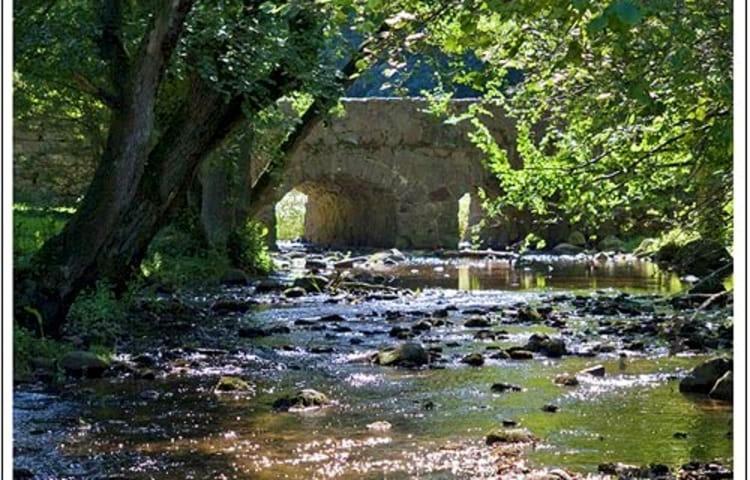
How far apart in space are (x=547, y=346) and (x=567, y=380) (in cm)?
198

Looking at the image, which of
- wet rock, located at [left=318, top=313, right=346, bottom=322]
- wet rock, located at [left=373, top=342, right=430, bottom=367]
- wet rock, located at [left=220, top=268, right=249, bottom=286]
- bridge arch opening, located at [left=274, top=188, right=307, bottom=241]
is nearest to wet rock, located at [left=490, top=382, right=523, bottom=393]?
wet rock, located at [left=373, top=342, right=430, bottom=367]

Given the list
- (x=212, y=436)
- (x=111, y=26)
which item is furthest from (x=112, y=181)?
(x=212, y=436)

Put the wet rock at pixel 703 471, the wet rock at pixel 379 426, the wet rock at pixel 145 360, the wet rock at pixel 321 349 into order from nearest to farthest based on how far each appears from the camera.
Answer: the wet rock at pixel 703 471 < the wet rock at pixel 379 426 < the wet rock at pixel 145 360 < the wet rock at pixel 321 349

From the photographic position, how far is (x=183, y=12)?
10.5m

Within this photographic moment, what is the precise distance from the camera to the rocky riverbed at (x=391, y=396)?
664cm

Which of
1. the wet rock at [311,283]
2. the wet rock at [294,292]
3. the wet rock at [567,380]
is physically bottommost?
the wet rock at [567,380]

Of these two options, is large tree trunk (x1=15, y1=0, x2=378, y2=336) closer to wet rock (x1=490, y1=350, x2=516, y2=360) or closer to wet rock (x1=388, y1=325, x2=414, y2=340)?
wet rock (x1=388, y1=325, x2=414, y2=340)

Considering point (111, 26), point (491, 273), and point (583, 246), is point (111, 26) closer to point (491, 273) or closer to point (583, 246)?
point (491, 273)

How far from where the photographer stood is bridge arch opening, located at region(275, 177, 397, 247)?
3312 centimetres

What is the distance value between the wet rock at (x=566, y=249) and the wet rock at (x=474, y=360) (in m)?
20.0

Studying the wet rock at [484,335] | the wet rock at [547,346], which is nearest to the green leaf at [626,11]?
the wet rock at [547,346]

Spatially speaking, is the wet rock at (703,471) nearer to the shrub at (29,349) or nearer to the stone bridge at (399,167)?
the shrub at (29,349)

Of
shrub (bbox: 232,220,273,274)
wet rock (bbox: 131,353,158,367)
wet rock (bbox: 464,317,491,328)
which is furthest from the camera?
shrub (bbox: 232,220,273,274)

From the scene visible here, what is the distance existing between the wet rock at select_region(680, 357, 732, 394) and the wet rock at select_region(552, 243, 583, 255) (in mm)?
21732
